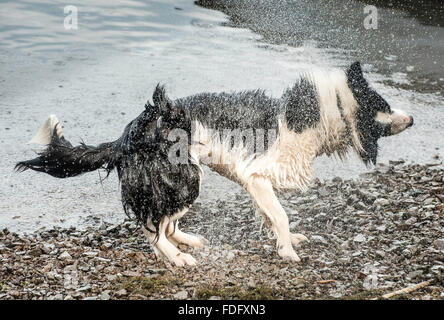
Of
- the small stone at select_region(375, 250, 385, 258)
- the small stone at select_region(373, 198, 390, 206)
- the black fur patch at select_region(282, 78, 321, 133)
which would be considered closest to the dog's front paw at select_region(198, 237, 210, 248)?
the black fur patch at select_region(282, 78, 321, 133)

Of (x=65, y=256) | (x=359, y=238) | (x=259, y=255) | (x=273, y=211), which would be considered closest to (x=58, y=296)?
(x=65, y=256)

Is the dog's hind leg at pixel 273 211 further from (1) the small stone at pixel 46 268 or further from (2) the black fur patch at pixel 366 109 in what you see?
(1) the small stone at pixel 46 268

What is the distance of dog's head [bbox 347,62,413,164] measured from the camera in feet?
14.1

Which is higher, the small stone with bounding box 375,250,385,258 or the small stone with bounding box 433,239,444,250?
the small stone with bounding box 433,239,444,250

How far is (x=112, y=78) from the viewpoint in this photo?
27.2 ft

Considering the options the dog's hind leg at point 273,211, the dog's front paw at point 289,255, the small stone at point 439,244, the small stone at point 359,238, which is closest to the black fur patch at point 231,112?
the dog's hind leg at point 273,211

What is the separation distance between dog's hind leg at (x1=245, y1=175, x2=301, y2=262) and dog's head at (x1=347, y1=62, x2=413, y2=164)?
0.89 m

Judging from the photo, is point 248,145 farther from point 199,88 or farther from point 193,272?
point 199,88

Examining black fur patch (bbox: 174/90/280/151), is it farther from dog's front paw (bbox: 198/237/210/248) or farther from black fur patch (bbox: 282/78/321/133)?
dog's front paw (bbox: 198/237/210/248)

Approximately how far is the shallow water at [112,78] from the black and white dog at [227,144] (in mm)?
965

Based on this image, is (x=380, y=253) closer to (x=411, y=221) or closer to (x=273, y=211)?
(x=411, y=221)

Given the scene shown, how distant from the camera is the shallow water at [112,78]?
5379 millimetres

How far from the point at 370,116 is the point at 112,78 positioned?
4.88 metres

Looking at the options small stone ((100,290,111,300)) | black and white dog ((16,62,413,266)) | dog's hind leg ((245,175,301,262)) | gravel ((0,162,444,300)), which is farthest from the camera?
dog's hind leg ((245,175,301,262))
